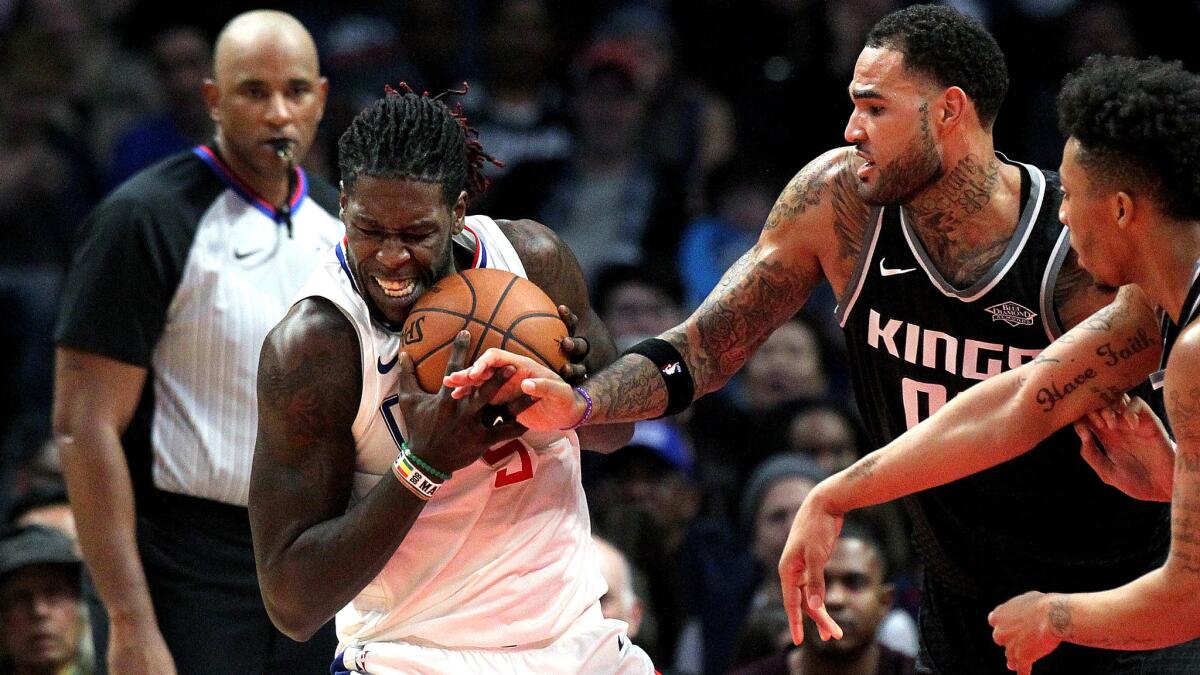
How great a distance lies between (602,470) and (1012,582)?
358 cm

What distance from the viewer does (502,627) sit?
13.6ft

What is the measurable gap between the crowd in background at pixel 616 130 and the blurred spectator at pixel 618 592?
81 centimetres

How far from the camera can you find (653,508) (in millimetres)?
7691

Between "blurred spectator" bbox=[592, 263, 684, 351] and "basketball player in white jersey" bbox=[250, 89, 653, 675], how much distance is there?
4.25 metres

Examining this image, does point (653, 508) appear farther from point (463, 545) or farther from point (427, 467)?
point (427, 467)

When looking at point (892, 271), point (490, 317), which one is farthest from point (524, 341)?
point (892, 271)

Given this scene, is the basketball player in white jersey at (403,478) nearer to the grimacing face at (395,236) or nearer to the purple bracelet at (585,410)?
the grimacing face at (395,236)

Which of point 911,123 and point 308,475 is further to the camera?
point 911,123

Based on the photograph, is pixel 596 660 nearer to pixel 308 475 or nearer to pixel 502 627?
pixel 502 627

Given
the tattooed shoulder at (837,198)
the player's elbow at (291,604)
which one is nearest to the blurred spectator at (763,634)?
the tattooed shoulder at (837,198)

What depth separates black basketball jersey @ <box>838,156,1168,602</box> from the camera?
171 inches

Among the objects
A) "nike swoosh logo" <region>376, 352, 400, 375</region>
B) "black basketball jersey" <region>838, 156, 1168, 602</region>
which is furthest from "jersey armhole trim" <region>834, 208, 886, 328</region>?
"nike swoosh logo" <region>376, 352, 400, 375</region>

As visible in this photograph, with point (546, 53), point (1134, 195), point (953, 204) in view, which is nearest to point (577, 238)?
point (546, 53)

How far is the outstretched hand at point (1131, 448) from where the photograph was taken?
4.04 m
